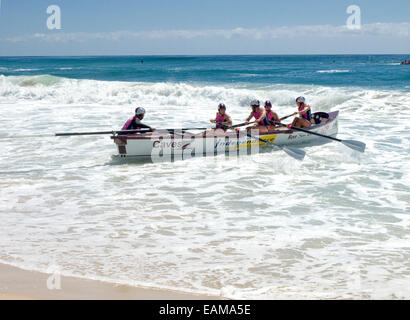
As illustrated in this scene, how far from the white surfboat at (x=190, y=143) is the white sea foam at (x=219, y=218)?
35 cm

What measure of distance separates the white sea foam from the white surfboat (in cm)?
35

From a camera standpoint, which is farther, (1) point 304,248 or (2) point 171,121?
(2) point 171,121

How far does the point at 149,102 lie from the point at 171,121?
825cm

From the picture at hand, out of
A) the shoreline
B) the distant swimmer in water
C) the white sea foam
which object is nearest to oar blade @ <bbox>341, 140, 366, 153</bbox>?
the white sea foam

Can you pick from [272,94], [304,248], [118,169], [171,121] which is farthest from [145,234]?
[272,94]

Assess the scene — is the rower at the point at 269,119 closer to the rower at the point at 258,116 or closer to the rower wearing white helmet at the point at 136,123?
the rower at the point at 258,116

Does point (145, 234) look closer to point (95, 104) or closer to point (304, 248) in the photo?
point (304, 248)

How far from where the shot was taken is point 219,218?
6.87 metres

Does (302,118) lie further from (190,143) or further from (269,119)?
(190,143)

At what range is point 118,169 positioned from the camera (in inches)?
396

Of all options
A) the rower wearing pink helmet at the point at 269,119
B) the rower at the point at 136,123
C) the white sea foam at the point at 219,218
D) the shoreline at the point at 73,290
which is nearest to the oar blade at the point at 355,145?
the white sea foam at the point at 219,218

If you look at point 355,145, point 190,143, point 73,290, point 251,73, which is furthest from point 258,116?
point 251,73

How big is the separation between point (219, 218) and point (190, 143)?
4.16 meters

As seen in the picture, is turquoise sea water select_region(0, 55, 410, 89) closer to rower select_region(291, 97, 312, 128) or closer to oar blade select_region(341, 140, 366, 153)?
rower select_region(291, 97, 312, 128)
